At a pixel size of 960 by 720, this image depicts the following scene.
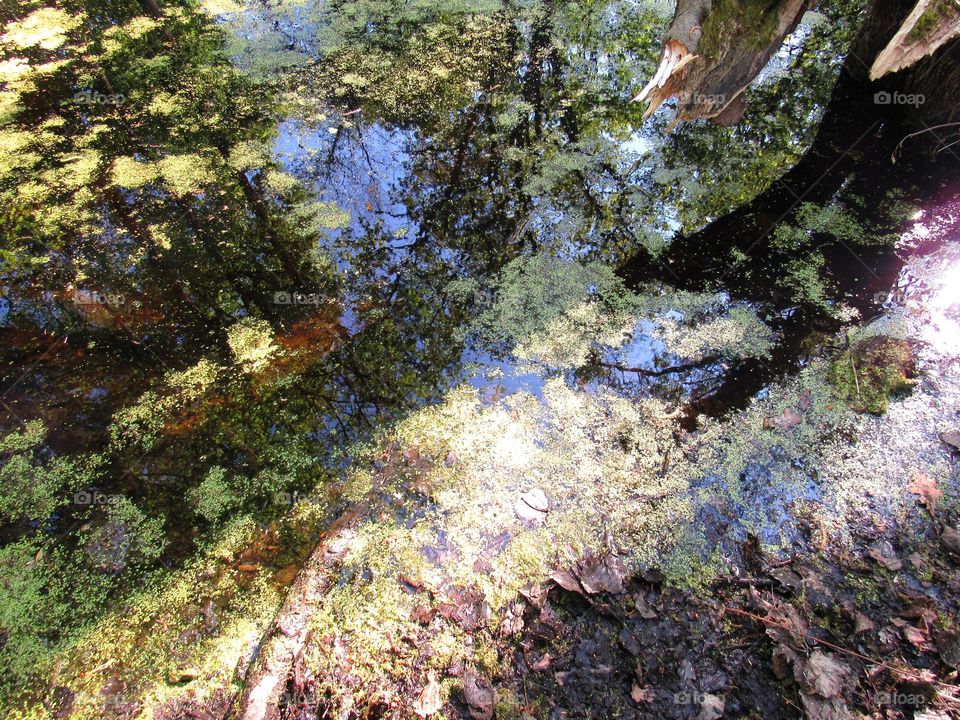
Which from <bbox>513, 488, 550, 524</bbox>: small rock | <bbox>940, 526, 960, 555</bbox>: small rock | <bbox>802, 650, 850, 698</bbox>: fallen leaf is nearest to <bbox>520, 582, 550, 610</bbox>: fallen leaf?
<bbox>513, 488, 550, 524</bbox>: small rock

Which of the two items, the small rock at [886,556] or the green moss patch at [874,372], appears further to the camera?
the green moss patch at [874,372]

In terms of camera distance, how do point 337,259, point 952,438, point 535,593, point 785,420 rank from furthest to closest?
point 337,259, point 785,420, point 952,438, point 535,593

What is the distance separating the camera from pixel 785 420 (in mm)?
1938

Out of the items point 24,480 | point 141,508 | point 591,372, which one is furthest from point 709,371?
point 24,480

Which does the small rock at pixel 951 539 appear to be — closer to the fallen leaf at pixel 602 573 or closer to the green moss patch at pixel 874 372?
the green moss patch at pixel 874 372

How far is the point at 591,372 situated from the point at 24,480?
2.16 metres

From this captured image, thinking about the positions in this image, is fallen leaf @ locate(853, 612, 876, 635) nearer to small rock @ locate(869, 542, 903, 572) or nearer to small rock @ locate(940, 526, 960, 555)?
small rock @ locate(869, 542, 903, 572)

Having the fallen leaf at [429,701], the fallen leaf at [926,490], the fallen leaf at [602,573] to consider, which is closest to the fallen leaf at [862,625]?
the fallen leaf at [926,490]

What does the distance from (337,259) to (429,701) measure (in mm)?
1970

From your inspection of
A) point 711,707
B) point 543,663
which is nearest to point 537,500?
point 543,663

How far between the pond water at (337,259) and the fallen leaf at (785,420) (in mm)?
152

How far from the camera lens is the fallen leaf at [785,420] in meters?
1.92

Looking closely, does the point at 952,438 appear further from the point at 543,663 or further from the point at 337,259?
the point at 337,259

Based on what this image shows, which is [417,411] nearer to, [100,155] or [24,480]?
[24,480]
